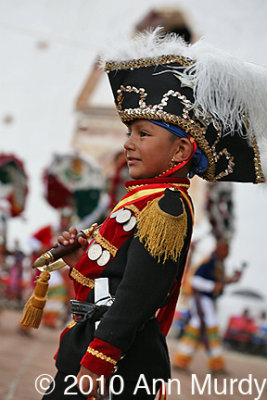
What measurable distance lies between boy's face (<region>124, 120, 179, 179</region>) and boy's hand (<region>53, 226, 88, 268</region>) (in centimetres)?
32

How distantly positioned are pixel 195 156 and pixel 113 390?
0.88 meters

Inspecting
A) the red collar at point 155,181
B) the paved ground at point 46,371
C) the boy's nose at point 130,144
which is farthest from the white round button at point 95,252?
the paved ground at point 46,371

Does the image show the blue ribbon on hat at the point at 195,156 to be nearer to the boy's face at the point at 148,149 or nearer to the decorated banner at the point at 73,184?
the boy's face at the point at 148,149

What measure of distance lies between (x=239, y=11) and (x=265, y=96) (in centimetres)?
1464

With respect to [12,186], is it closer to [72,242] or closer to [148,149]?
[72,242]

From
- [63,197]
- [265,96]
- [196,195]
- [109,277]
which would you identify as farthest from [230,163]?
[196,195]

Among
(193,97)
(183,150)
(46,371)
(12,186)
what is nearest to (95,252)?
(183,150)

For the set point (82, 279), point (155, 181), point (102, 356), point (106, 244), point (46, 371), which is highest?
point (155, 181)

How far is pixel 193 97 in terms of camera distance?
2.27m

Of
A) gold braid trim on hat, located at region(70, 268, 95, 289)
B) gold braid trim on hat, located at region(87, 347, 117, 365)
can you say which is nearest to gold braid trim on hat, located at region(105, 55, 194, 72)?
gold braid trim on hat, located at region(70, 268, 95, 289)

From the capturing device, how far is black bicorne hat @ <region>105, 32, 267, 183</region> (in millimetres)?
2234

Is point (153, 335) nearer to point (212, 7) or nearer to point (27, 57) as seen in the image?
point (212, 7)

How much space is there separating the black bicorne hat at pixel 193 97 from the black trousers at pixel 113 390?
824 millimetres

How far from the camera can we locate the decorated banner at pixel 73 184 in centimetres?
912
